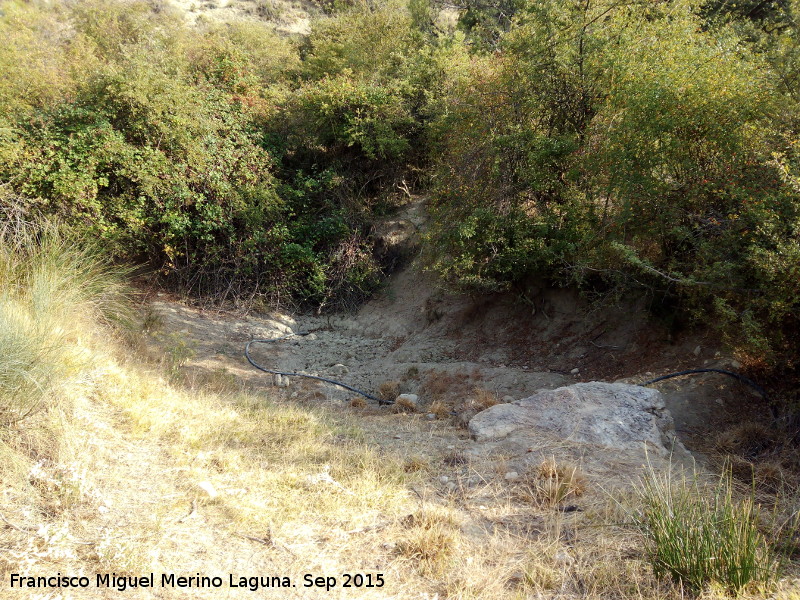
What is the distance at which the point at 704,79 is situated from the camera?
234 inches

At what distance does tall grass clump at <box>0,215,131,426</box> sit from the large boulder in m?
3.77

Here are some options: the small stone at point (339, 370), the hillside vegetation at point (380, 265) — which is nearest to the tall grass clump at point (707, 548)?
the hillside vegetation at point (380, 265)

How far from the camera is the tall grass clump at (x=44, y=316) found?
13.2 ft

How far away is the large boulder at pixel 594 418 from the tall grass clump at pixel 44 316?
3767 mm

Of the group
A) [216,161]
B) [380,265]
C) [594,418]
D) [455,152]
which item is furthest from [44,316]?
[380,265]

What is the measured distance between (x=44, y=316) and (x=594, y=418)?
212 inches

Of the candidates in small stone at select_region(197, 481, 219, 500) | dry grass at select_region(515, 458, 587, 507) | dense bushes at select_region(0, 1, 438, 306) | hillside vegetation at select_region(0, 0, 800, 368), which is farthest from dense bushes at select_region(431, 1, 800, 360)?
small stone at select_region(197, 481, 219, 500)

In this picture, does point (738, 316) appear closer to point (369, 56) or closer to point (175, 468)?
point (175, 468)

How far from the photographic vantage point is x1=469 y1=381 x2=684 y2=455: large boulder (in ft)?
15.9

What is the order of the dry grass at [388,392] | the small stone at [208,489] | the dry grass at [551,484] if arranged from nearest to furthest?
the small stone at [208,489] → the dry grass at [551,484] → the dry grass at [388,392]

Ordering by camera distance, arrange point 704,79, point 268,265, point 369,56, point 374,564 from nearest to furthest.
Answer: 1. point 374,564
2. point 704,79
3. point 268,265
4. point 369,56

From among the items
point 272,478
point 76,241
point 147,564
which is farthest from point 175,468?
point 76,241

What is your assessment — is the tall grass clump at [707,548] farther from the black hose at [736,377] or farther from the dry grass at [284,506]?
the black hose at [736,377]

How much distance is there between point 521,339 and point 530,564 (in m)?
5.71
